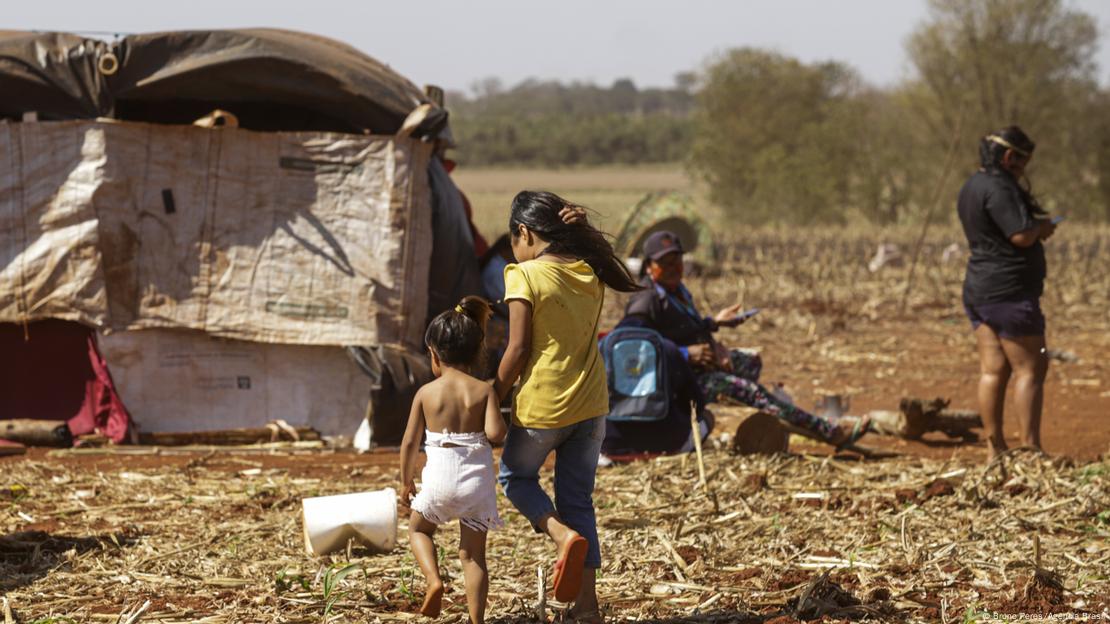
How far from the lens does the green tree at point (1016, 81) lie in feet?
82.0

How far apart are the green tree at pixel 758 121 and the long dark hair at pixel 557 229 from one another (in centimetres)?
2157

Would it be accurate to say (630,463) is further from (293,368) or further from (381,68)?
(381,68)

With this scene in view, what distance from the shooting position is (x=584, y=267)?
420 cm

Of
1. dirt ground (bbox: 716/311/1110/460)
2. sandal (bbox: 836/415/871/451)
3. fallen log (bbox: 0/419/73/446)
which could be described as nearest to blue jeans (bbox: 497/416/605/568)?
sandal (bbox: 836/415/871/451)

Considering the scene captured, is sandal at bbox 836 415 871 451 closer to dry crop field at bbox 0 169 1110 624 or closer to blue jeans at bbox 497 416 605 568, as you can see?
dry crop field at bbox 0 169 1110 624

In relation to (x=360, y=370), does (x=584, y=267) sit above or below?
above

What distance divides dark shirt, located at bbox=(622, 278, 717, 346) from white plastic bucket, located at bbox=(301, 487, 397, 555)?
2135 millimetres

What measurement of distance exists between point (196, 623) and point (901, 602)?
236 cm

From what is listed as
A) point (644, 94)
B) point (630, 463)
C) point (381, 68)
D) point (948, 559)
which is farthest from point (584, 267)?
point (644, 94)

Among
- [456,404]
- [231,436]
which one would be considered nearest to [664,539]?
[456,404]

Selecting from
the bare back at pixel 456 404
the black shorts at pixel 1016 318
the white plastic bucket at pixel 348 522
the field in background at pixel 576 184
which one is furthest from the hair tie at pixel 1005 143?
the field in background at pixel 576 184

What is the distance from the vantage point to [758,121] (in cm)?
2750

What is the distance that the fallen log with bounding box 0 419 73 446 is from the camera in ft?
25.4

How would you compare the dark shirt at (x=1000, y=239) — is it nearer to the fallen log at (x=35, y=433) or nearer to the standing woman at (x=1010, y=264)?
the standing woman at (x=1010, y=264)
